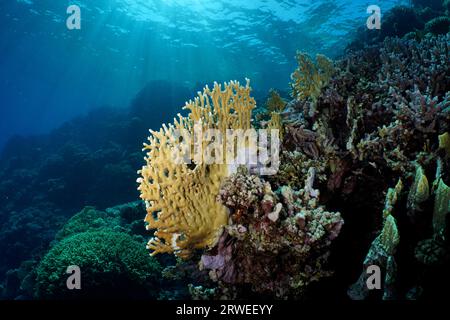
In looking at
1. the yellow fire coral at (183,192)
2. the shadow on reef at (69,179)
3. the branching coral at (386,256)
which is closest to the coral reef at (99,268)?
the yellow fire coral at (183,192)

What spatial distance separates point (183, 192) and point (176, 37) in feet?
140

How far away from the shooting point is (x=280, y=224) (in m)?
2.98

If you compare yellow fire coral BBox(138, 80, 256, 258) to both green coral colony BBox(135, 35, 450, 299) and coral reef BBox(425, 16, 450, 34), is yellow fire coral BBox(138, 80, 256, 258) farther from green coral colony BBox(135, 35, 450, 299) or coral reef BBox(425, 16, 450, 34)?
coral reef BBox(425, 16, 450, 34)

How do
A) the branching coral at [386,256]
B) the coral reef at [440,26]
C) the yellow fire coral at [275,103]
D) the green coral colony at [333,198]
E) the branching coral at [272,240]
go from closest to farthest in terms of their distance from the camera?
the branching coral at [386,256] < the green coral colony at [333,198] < the branching coral at [272,240] < the yellow fire coral at [275,103] < the coral reef at [440,26]

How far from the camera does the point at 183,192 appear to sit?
317cm

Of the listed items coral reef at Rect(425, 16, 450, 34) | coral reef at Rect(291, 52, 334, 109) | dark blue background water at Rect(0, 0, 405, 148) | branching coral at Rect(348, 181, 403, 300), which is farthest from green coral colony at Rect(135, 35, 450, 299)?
dark blue background water at Rect(0, 0, 405, 148)

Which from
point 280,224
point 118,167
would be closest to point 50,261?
point 280,224

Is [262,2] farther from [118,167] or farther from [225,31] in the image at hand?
[118,167]

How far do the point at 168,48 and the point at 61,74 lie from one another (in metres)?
37.4

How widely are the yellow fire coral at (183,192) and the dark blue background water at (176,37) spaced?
87.0 ft

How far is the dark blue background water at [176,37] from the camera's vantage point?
97.0 ft

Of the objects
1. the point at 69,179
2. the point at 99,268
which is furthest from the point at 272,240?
the point at 69,179

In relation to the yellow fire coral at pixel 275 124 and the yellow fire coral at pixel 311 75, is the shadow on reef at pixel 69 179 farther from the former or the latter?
the yellow fire coral at pixel 311 75

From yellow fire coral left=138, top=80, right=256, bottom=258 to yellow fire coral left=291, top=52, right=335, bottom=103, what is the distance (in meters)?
2.39
